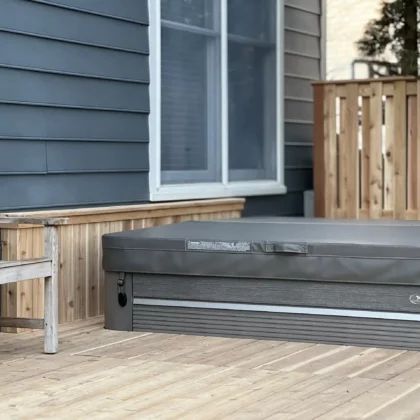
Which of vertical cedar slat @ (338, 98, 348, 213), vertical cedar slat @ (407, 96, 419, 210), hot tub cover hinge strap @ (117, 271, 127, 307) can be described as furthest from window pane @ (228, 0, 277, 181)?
hot tub cover hinge strap @ (117, 271, 127, 307)

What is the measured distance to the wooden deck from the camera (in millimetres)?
3305

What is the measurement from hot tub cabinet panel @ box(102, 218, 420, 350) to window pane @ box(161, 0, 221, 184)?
1.03 metres

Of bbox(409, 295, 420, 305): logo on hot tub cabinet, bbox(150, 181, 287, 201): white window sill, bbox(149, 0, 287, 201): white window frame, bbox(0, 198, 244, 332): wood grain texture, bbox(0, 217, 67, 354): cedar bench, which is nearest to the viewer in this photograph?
bbox(0, 217, 67, 354): cedar bench

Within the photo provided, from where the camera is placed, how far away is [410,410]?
330cm

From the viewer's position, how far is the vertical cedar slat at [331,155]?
6969mm

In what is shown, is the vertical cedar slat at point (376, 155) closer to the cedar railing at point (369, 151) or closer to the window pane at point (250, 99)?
the cedar railing at point (369, 151)

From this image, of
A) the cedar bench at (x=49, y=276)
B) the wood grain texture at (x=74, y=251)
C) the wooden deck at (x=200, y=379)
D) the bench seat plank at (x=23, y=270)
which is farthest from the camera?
the wood grain texture at (x=74, y=251)

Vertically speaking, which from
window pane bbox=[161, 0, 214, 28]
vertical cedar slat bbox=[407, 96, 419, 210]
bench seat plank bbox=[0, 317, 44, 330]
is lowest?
bench seat plank bbox=[0, 317, 44, 330]

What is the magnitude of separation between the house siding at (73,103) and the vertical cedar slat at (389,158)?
1.82m

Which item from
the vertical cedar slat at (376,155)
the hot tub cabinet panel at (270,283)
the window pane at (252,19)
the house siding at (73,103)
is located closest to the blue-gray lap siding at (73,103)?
the house siding at (73,103)

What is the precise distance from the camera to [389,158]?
6.74 metres

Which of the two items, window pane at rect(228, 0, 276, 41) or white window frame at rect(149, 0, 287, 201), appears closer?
white window frame at rect(149, 0, 287, 201)

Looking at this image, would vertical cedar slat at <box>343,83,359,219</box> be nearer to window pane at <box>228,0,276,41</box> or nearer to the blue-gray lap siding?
window pane at <box>228,0,276,41</box>

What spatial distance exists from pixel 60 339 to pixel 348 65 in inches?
444
